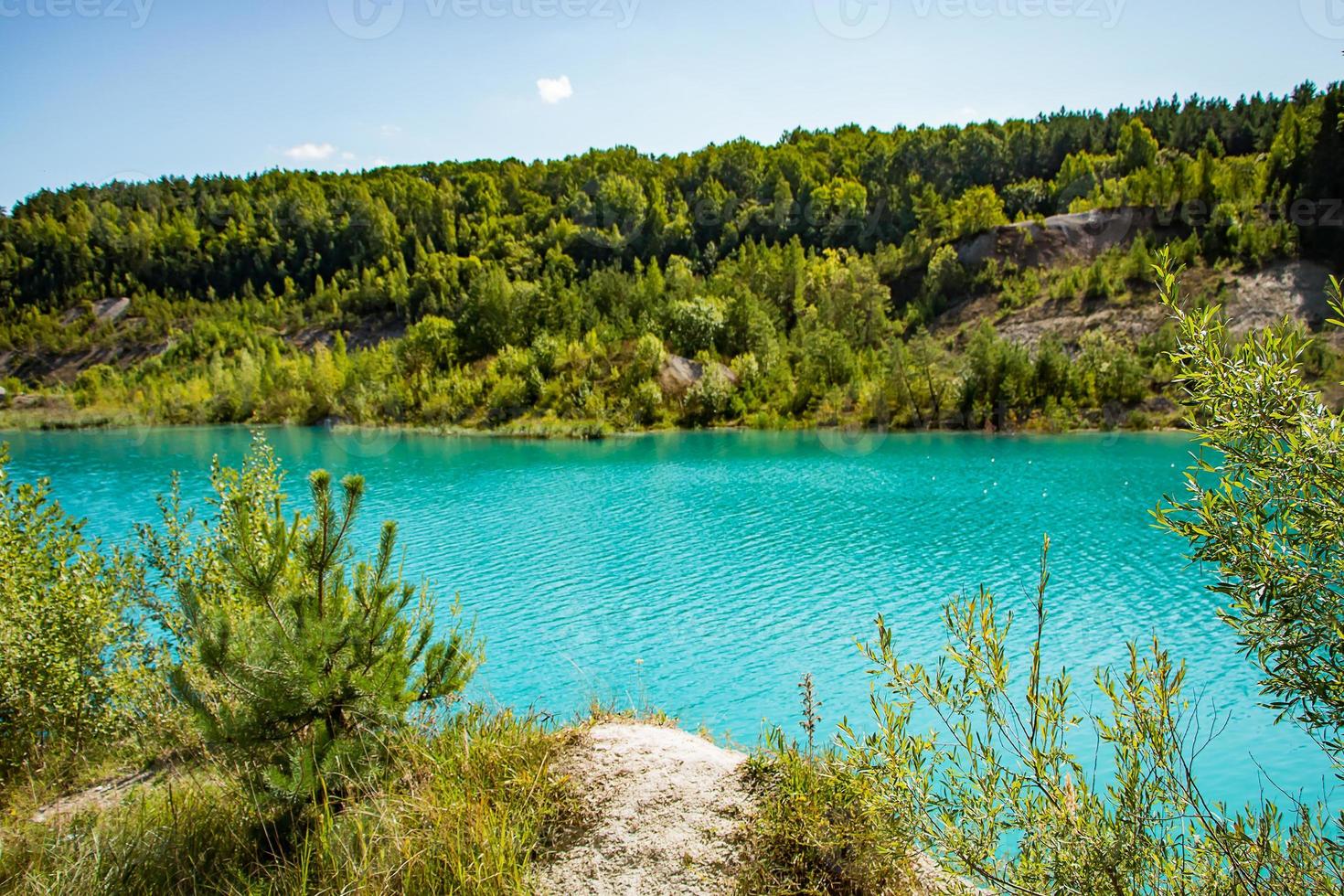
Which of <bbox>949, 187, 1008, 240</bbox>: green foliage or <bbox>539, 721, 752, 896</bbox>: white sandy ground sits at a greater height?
<bbox>949, 187, 1008, 240</bbox>: green foliage

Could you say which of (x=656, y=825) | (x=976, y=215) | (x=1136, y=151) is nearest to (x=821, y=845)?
(x=656, y=825)

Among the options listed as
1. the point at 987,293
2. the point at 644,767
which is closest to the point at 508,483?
the point at 644,767

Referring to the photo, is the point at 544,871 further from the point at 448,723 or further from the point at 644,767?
the point at 448,723

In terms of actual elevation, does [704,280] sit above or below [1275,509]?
above

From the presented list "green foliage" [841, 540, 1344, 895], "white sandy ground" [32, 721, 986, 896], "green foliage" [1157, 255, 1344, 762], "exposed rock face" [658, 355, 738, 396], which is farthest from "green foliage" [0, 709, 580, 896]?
"exposed rock face" [658, 355, 738, 396]

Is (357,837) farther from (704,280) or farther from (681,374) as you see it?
(704,280)

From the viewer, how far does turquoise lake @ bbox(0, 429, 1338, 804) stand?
12.3 meters

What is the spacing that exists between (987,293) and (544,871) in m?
63.7

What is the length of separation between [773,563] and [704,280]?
2443 inches

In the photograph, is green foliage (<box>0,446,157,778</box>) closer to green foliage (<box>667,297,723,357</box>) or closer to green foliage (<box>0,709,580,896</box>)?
green foliage (<box>0,709,580,896</box>)

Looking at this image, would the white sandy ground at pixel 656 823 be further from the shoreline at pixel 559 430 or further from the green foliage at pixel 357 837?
the shoreline at pixel 559 430

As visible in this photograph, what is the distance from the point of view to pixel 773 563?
63.0 ft

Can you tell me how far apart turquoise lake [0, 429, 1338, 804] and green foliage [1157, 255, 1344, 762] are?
0.69 feet

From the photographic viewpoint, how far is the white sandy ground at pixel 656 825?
377 cm
